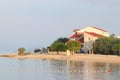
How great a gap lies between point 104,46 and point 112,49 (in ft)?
8.10

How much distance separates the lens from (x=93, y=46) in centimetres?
9488

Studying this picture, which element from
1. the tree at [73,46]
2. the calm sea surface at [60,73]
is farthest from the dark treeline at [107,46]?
the calm sea surface at [60,73]

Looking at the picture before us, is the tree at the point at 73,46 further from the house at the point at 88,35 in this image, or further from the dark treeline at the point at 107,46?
the dark treeline at the point at 107,46

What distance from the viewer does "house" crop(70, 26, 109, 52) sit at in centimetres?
10268

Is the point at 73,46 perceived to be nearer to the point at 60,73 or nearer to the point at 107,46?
the point at 107,46

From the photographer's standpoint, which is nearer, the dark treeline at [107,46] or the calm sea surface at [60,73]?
the calm sea surface at [60,73]

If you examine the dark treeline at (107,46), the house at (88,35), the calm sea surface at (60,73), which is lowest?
the calm sea surface at (60,73)

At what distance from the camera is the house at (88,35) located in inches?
4042

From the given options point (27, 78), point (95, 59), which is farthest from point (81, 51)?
point (27, 78)

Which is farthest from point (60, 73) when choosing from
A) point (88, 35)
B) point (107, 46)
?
point (88, 35)

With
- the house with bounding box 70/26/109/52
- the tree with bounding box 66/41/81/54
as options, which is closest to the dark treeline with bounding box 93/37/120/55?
the tree with bounding box 66/41/81/54

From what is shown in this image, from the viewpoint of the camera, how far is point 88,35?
103812 mm

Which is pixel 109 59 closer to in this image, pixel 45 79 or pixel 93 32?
pixel 93 32

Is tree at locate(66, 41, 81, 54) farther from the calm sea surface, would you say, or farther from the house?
the calm sea surface
